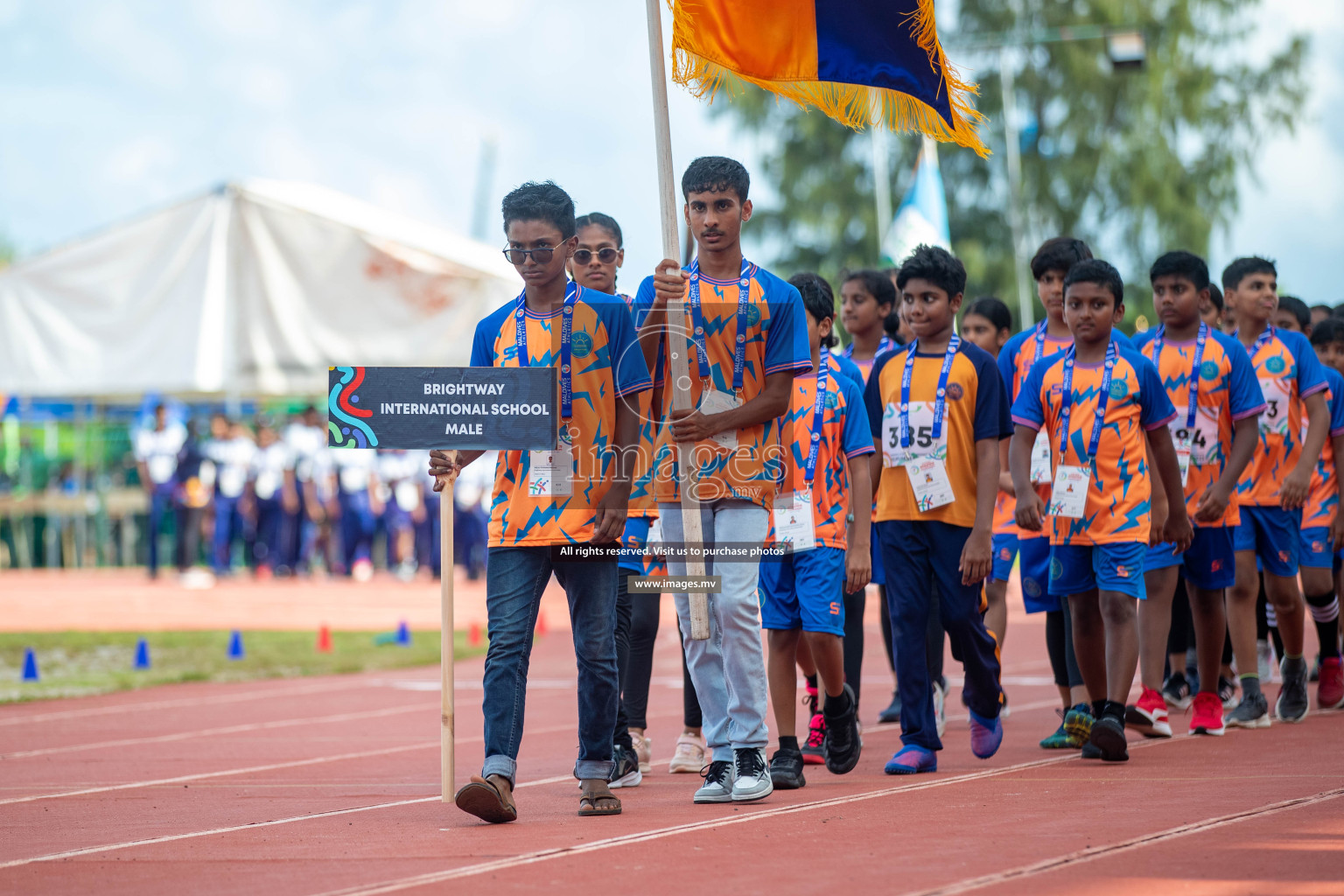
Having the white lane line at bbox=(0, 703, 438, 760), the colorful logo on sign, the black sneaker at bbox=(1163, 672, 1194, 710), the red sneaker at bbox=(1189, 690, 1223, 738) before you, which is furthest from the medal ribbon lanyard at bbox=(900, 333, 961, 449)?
the white lane line at bbox=(0, 703, 438, 760)

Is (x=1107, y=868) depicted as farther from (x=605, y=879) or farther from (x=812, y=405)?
(x=812, y=405)

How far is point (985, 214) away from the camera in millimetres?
37719

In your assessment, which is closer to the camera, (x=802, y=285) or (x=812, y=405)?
(x=812, y=405)


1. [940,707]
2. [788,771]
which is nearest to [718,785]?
[788,771]

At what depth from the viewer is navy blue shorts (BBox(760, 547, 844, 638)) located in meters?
6.76

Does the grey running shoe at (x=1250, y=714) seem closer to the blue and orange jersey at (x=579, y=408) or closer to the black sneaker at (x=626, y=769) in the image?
the black sneaker at (x=626, y=769)

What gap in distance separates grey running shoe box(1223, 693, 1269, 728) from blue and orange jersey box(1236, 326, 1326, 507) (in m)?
1.16

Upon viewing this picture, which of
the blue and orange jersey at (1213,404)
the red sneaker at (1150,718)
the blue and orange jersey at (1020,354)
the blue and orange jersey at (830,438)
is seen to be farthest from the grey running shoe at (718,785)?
the blue and orange jersey at (1213,404)

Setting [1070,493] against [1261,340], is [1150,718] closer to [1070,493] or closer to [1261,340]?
[1070,493]

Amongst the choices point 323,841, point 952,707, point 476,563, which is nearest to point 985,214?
point 476,563

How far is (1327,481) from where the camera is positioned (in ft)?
30.9

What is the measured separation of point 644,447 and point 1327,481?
205 inches

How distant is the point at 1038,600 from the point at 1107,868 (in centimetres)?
365

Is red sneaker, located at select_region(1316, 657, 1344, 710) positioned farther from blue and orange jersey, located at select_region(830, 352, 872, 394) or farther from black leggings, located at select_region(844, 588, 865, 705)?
blue and orange jersey, located at select_region(830, 352, 872, 394)
